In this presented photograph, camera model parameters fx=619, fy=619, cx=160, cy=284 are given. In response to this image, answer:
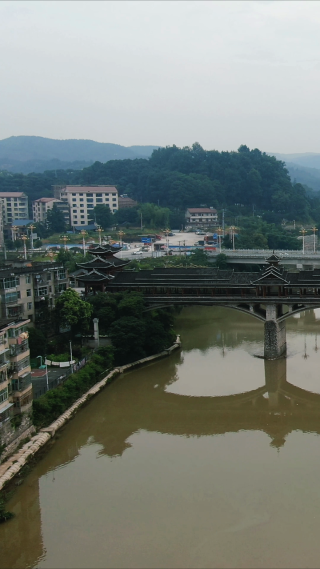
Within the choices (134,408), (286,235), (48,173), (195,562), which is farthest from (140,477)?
(48,173)

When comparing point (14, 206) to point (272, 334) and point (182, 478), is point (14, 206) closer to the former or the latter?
point (272, 334)

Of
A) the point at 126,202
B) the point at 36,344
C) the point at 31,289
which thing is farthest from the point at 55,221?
the point at 36,344

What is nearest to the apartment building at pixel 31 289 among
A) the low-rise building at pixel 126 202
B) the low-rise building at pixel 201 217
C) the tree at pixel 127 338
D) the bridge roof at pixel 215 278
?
the bridge roof at pixel 215 278

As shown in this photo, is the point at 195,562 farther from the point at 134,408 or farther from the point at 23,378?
the point at 134,408

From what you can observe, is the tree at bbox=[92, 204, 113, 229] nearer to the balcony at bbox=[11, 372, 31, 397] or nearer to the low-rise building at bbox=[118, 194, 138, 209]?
the low-rise building at bbox=[118, 194, 138, 209]

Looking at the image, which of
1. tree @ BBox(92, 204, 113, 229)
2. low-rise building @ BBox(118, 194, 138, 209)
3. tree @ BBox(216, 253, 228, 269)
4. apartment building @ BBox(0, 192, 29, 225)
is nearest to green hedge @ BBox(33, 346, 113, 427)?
tree @ BBox(216, 253, 228, 269)
